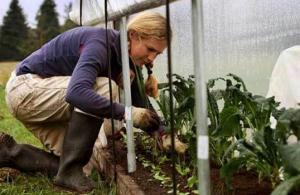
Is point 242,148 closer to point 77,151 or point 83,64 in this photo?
point 83,64

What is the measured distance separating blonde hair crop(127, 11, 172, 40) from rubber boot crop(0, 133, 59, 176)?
87 centimetres

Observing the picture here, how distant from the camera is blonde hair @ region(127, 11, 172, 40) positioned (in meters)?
2.30

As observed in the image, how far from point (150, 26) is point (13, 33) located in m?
22.4

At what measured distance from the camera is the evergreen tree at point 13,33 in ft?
75.6

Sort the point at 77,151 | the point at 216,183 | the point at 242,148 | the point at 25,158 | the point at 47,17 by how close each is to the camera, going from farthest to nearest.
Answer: the point at 47,17, the point at 25,158, the point at 77,151, the point at 216,183, the point at 242,148

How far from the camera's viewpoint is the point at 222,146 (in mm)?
2195

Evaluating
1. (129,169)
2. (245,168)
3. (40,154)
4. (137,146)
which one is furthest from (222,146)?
(40,154)

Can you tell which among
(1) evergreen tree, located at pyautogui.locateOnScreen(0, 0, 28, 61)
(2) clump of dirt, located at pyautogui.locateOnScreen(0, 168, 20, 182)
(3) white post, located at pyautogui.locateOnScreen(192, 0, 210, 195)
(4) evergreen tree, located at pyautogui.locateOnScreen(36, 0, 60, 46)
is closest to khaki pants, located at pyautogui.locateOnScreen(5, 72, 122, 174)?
(2) clump of dirt, located at pyautogui.locateOnScreen(0, 168, 20, 182)

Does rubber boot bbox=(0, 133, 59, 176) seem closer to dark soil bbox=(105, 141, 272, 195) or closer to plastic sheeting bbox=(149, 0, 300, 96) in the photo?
dark soil bbox=(105, 141, 272, 195)

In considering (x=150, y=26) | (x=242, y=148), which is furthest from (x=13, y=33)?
(x=242, y=148)

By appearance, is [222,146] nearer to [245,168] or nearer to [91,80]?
[245,168]

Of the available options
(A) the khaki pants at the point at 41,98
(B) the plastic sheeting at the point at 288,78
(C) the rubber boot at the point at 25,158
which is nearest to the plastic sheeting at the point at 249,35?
(B) the plastic sheeting at the point at 288,78

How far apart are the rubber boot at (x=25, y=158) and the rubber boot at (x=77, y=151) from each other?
10.3 inches

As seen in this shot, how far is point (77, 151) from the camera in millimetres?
2510
